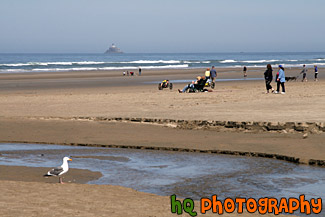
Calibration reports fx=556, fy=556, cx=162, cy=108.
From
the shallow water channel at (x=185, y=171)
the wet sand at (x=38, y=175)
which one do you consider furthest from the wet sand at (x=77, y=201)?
the shallow water channel at (x=185, y=171)

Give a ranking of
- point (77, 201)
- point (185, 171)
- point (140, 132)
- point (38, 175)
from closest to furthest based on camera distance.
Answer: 1. point (77, 201)
2. point (38, 175)
3. point (185, 171)
4. point (140, 132)

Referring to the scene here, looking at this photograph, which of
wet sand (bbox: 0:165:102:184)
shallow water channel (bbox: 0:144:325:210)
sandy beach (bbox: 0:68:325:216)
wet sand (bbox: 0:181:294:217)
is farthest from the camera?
wet sand (bbox: 0:165:102:184)

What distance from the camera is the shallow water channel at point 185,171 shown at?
370 inches

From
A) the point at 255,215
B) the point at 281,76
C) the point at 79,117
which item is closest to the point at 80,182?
the point at 255,215

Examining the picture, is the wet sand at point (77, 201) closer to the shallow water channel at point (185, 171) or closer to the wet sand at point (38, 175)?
the wet sand at point (38, 175)

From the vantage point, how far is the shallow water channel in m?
9.41

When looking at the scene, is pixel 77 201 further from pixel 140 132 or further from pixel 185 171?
pixel 140 132

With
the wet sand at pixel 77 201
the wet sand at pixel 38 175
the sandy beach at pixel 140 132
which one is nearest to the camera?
the wet sand at pixel 77 201

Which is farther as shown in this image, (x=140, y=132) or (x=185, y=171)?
(x=140, y=132)

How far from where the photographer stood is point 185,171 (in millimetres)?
11055

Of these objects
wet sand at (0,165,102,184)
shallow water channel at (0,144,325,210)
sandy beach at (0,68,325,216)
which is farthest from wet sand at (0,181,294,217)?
shallow water channel at (0,144,325,210)

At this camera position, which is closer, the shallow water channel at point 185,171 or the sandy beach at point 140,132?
the sandy beach at point 140,132

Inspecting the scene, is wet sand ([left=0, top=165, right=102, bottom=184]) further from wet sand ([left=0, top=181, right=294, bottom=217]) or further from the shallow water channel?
wet sand ([left=0, top=181, right=294, bottom=217])

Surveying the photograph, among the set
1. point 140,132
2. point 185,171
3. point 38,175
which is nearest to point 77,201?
point 38,175
